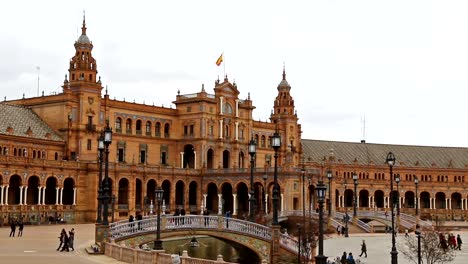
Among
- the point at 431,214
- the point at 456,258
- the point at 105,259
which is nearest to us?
the point at 105,259

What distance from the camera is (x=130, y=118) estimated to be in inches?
4365

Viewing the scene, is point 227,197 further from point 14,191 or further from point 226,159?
point 14,191

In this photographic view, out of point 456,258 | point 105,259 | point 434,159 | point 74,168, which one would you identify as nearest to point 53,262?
point 105,259

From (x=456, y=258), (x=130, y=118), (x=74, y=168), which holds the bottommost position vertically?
(x=456, y=258)

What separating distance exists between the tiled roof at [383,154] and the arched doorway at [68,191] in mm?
53723

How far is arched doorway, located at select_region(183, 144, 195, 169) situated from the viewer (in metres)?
117

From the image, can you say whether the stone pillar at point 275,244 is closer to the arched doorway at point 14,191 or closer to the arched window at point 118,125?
the arched doorway at point 14,191

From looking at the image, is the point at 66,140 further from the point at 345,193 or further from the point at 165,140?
the point at 345,193

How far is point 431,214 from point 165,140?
159 ft

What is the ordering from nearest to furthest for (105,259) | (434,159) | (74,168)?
(105,259)
(74,168)
(434,159)

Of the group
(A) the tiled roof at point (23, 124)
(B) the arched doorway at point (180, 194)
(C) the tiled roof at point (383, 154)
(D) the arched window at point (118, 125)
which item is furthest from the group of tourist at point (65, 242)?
(C) the tiled roof at point (383, 154)

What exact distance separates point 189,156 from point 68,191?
25.1 m

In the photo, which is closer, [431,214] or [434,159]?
[431,214]

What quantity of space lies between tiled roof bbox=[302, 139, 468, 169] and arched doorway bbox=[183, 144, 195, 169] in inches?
1143
